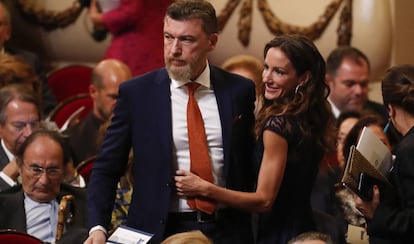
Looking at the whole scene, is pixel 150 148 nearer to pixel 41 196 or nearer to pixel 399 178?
pixel 399 178

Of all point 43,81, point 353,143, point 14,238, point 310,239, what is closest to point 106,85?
point 43,81

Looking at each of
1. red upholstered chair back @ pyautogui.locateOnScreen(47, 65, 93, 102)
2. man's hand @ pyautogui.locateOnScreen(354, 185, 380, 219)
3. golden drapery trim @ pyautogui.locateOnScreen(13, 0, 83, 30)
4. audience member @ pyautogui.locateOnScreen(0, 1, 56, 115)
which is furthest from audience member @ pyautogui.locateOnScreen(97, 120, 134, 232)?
golden drapery trim @ pyautogui.locateOnScreen(13, 0, 83, 30)

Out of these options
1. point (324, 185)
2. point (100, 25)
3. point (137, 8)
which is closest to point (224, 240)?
point (324, 185)

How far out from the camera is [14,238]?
3.68m

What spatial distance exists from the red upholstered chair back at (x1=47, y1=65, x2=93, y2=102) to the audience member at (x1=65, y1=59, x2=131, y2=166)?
0.74 m

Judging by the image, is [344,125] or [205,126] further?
[344,125]

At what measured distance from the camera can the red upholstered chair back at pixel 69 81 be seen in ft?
21.2

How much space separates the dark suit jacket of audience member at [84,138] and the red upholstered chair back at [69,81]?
951 millimetres

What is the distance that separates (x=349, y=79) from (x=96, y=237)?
2543 millimetres

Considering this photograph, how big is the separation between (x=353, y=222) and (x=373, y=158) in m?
0.86

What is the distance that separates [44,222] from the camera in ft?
14.1

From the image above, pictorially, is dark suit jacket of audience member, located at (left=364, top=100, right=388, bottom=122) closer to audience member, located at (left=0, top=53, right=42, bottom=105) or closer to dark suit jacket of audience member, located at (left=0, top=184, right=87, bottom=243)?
audience member, located at (left=0, top=53, right=42, bottom=105)

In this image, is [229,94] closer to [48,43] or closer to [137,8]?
[137,8]

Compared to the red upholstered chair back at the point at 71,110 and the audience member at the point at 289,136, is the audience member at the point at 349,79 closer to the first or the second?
the red upholstered chair back at the point at 71,110
